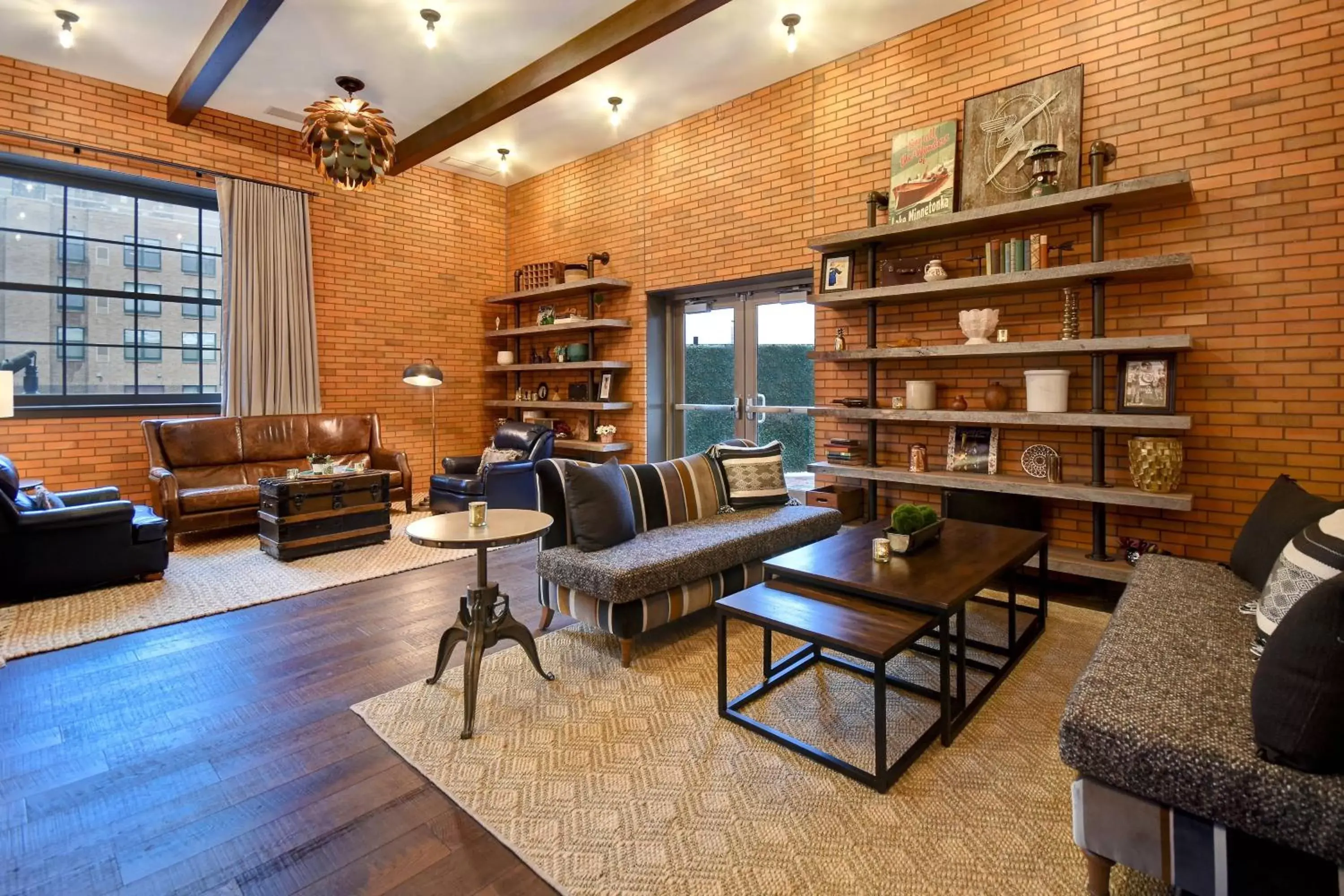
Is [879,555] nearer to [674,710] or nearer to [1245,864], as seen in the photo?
[674,710]

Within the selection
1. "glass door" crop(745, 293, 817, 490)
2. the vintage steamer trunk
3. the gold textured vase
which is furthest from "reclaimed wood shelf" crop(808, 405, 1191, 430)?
the vintage steamer trunk

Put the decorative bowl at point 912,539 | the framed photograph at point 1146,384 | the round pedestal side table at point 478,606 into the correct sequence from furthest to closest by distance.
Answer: the framed photograph at point 1146,384
the decorative bowl at point 912,539
the round pedestal side table at point 478,606

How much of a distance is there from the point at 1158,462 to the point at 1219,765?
8.39 feet

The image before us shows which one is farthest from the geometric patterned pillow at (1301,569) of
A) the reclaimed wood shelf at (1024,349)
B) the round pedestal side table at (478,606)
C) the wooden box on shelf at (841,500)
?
the wooden box on shelf at (841,500)

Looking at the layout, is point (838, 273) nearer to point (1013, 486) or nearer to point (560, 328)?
point (1013, 486)

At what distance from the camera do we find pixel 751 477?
422 centimetres

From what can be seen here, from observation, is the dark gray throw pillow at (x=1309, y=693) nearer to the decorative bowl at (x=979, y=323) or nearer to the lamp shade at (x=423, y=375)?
the decorative bowl at (x=979, y=323)

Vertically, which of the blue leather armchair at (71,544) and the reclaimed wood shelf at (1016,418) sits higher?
the reclaimed wood shelf at (1016,418)

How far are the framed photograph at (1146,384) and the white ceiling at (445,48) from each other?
254 cm

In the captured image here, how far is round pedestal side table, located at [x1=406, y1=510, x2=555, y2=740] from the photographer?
95.4 inches

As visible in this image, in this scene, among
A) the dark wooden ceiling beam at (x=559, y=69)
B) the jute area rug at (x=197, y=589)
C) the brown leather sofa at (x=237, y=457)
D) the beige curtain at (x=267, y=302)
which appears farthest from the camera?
the beige curtain at (x=267, y=302)

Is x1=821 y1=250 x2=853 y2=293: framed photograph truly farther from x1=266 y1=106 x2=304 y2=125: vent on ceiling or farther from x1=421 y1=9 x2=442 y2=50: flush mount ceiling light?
x1=266 y1=106 x2=304 y2=125: vent on ceiling

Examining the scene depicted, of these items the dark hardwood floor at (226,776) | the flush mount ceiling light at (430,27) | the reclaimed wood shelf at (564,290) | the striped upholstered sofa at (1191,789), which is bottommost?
the dark hardwood floor at (226,776)

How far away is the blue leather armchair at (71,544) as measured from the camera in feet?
11.7
